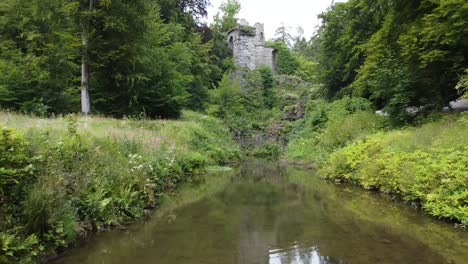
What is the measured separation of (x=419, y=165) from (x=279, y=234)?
470cm

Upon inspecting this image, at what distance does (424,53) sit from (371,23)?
10.4 metres

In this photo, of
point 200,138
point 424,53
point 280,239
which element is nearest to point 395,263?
point 280,239

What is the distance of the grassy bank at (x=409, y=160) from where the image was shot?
870cm

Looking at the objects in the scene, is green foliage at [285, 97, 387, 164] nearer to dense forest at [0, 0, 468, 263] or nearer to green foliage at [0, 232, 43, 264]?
dense forest at [0, 0, 468, 263]

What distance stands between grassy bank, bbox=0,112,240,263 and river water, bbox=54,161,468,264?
1.52ft

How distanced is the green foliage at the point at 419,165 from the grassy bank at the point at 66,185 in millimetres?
6284

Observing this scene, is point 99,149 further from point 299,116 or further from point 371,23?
point 299,116

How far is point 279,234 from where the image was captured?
7762 mm

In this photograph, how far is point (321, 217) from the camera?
9.18 m

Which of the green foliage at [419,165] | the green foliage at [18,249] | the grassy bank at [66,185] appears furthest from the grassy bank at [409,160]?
the green foliage at [18,249]

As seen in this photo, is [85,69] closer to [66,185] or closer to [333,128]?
[333,128]

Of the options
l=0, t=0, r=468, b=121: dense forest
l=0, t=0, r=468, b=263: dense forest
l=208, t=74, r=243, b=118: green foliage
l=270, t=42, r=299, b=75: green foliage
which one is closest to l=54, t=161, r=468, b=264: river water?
l=0, t=0, r=468, b=263: dense forest

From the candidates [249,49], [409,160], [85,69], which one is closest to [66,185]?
[409,160]

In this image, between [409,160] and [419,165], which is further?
[409,160]
